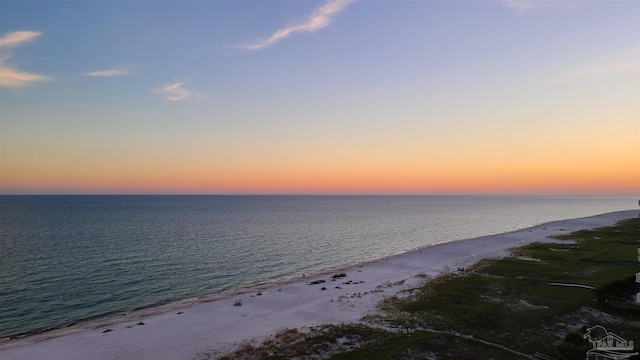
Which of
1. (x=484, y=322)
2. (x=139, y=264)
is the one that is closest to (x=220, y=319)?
(x=484, y=322)

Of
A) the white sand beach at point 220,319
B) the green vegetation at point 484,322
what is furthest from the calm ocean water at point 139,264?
the green vegetation at point 484,322

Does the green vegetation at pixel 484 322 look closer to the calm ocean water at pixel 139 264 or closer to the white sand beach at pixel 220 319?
the white sand beach at pixel 220 319

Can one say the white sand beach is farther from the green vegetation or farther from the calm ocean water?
the calm ocean water

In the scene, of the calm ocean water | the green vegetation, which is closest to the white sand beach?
the green vegetation

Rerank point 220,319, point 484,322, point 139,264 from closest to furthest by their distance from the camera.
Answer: point 484,322
point 220,319
point 139,264

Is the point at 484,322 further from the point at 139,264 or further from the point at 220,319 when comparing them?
the point at 139,264

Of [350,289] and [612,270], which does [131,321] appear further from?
[612,270]
